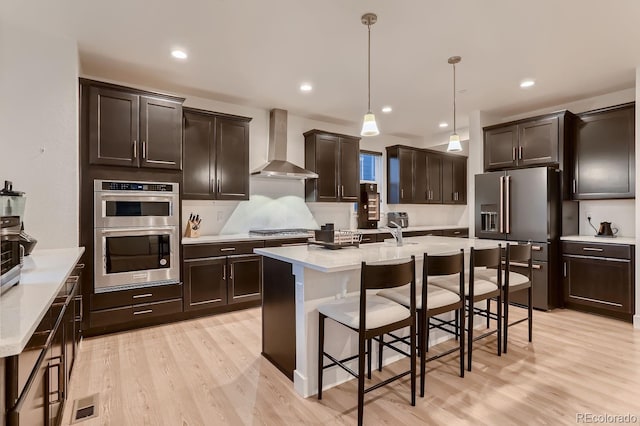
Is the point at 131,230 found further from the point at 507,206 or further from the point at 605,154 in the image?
the point at 605,154

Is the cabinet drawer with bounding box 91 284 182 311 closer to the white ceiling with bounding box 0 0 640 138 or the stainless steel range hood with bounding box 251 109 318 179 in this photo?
the stainless steel range hood with bounding box 251 109 318 179

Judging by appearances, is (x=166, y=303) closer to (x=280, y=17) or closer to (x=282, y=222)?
(x=282, y=222)

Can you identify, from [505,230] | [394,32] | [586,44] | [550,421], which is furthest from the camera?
[505,230]

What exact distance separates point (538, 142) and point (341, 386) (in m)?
4.06

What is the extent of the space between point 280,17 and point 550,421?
3.34 m

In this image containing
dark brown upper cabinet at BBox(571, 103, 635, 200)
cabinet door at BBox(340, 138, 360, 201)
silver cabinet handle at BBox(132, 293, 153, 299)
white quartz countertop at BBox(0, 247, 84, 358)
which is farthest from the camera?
cabinet door at BBox(340, 138, 360, 201)

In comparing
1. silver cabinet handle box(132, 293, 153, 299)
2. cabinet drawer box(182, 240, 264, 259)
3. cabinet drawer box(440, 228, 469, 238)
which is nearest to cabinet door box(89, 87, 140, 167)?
cabinet drawer box(182, 240, 264, 259)

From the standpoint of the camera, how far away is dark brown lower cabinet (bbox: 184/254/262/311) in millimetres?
3736

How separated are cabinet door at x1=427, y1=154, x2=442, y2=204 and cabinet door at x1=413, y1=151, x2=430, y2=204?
0.22 feet

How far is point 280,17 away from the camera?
2605mm

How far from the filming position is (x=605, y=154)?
4.02m

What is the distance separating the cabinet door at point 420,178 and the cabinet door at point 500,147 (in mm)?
1355

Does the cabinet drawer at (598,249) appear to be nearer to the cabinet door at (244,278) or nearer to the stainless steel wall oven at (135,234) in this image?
the cabinet door at (244,278)

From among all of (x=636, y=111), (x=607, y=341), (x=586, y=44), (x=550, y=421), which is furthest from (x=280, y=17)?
(x=607, y=341)
